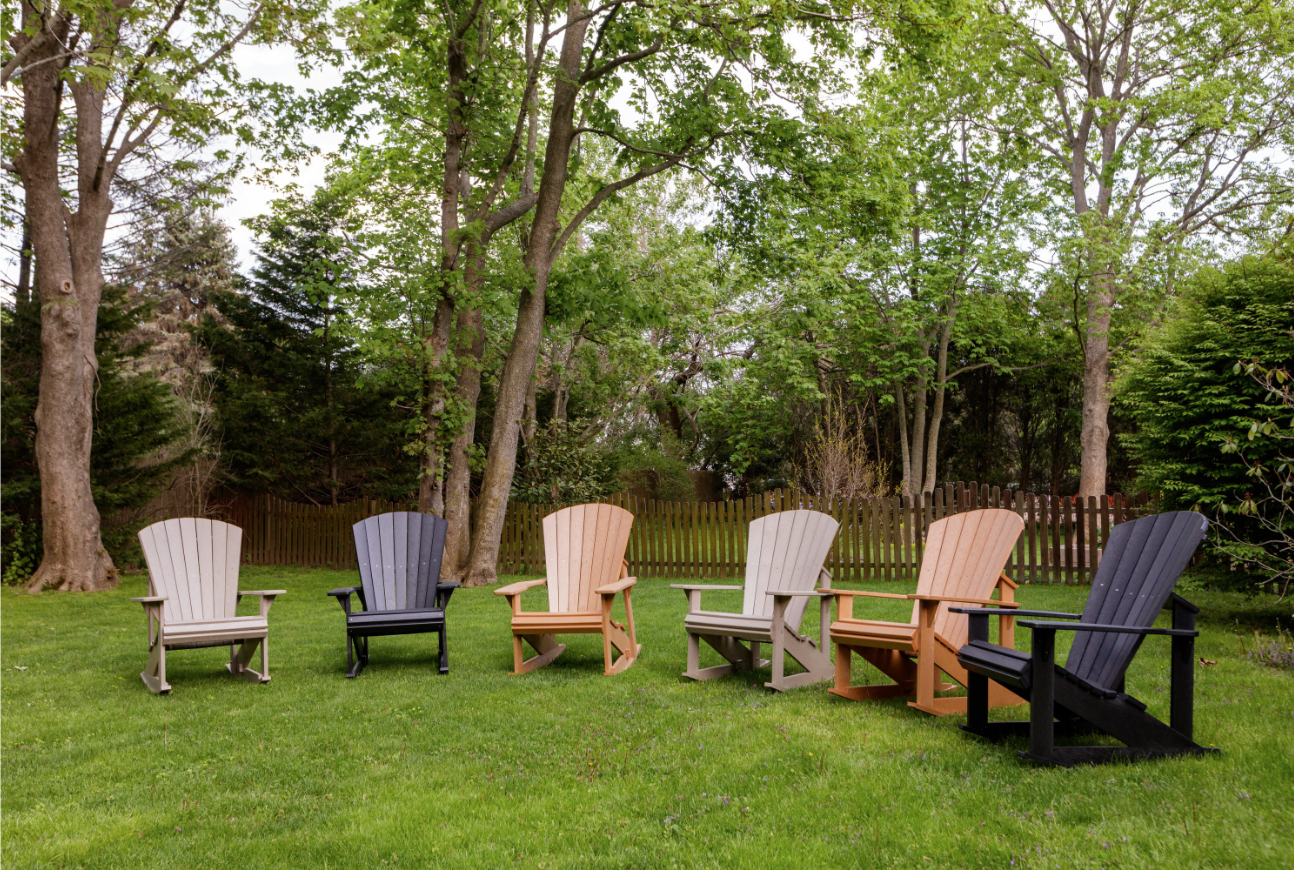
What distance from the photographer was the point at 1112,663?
3721mm

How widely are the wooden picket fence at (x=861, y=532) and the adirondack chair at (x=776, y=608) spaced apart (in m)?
5.50

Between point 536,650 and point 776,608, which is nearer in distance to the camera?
point 776,608

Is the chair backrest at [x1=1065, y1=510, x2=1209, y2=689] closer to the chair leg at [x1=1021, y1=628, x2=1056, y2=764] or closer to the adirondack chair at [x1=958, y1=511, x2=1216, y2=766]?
the adirondack chair at [x1=958, y1=511, x2=1216, y2=766]

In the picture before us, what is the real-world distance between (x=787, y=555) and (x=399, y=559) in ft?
9.72

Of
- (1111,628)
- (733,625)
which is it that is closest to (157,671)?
(733,625)

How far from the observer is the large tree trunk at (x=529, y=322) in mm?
10742

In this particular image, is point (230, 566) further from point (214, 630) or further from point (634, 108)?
point (634, 108)

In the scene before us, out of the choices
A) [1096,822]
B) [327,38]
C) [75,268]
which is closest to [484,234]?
[327,38]

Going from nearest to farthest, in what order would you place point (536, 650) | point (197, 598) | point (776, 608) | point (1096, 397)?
point (776, 608) < point (197, 598) < point (536, 650) < point (1096, 397)

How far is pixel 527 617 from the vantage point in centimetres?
580

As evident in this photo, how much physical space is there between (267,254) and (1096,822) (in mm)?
16368

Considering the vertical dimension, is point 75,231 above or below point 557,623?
above

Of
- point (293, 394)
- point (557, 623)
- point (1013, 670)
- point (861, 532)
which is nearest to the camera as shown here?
point (1013, 670)

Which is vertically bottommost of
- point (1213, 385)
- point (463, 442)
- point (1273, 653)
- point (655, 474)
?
point (1273, 653)
